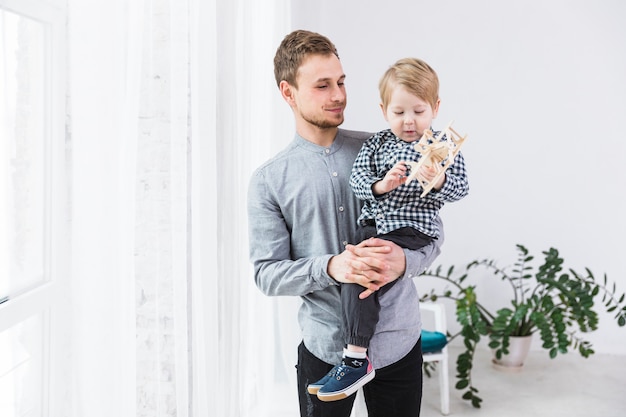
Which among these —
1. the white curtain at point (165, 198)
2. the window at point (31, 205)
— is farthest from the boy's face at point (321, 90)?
→ the window at point (31, 205)

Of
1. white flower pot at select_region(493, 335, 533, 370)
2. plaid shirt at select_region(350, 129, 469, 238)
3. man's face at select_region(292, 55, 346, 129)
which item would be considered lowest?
white flower pot at select_region(493, 335, 533, 370)

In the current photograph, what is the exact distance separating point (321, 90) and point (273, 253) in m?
0.41

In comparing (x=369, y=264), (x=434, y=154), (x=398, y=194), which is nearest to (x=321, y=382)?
(x=369, y=264)

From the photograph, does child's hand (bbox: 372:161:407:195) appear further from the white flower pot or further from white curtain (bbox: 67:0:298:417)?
the white flower pot

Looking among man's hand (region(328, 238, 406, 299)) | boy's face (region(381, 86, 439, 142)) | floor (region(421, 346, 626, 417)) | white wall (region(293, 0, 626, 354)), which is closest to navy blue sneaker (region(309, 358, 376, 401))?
man's hand (region(328, 238, 406, 299))

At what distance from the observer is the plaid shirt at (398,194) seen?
1.52 metres

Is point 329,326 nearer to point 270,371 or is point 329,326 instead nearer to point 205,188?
point 205,188

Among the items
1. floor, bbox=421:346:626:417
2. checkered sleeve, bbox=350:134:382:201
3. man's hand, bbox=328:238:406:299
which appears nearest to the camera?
man's hand, bbox=328:238:406:299

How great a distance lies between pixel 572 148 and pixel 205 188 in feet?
8.87

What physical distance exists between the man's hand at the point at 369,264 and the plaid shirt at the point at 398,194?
11cm

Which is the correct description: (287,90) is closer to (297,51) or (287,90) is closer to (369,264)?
(297,51)

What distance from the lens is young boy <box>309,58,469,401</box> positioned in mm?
1452

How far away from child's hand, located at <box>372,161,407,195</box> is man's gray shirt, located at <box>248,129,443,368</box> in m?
0.15

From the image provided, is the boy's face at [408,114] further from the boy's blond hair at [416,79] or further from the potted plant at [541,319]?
the potted plant at [541,319]
